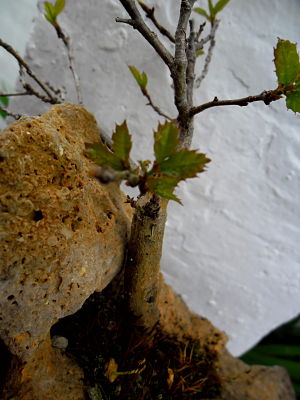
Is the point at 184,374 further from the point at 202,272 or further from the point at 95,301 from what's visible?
the point at 202,272

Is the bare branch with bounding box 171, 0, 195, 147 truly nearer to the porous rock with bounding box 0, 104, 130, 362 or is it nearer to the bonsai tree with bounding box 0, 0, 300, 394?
the bonsai tree with bounding box 0, 0, 300, 394

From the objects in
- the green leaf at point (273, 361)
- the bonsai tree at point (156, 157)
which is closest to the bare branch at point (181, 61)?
the bonsai tree at point (156, 157)

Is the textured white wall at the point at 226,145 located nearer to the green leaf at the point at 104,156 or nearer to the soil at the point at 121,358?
the soil at the point at 121,358

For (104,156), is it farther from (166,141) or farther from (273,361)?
(273,361)

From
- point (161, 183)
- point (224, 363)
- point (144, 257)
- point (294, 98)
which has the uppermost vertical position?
point (294, 98)

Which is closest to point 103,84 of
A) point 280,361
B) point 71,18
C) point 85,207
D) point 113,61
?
point 113,61

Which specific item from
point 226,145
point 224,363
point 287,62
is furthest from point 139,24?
point 224,363
